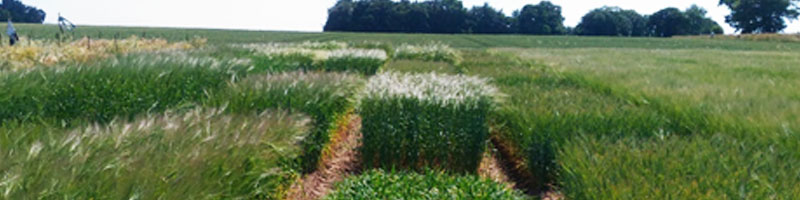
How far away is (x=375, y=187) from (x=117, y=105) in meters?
2.59

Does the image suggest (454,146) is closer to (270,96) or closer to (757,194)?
(270,96)

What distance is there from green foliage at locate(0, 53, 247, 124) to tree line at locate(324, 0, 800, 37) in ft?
216

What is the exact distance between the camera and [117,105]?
4.77 meters

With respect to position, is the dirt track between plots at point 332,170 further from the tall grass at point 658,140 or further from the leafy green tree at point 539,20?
the leafy green tree at point 539,20

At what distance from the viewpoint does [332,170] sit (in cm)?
480

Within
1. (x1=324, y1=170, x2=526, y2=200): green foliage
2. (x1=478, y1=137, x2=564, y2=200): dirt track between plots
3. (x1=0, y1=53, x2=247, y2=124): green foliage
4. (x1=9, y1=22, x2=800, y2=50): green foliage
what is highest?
(x1=0, y1=53, x2=247, y2=124): green foliage

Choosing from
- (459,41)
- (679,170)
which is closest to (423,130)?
(679,170)

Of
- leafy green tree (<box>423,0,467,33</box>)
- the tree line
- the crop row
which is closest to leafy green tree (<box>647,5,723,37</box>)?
the tree line

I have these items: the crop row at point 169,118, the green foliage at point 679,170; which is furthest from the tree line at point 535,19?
the green foliage at point 679,170

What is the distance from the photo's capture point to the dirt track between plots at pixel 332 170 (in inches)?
158

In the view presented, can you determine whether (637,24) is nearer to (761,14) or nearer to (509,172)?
(761,14)

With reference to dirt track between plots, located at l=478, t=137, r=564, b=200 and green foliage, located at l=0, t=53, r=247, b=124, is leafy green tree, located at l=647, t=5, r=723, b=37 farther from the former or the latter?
green foliage, located at l=0, t=53, r=247, b=124

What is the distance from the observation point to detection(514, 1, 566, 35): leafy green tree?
8138 centimetres

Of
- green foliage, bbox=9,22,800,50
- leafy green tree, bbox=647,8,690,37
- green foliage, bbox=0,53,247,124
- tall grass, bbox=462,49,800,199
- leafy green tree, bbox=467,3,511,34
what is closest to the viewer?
tall grass, bbox=462,49,800,199
